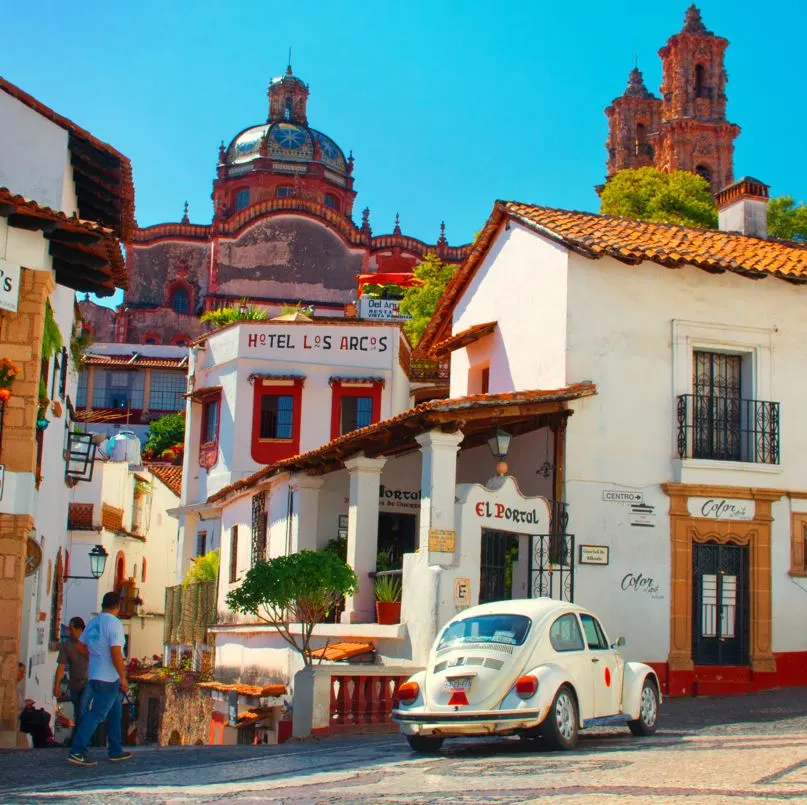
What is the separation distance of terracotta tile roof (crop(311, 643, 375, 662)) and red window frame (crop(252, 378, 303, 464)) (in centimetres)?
1468

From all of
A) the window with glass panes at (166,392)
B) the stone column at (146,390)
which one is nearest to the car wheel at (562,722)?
the stone column at (146,390)

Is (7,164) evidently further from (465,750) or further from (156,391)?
(156,391)

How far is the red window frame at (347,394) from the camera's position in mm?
34938

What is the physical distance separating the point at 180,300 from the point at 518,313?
53.0m

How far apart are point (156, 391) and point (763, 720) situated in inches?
1874

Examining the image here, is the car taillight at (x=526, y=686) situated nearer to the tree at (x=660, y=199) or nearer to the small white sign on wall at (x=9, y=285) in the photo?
the small white sign on wall at (x=9, y=285)

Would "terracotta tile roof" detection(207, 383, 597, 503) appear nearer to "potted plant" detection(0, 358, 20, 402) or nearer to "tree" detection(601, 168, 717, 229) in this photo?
Answer: "potted plant" detection(0, 358, 20, 402)

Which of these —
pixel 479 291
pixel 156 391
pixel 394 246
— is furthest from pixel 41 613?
pixel 394 246

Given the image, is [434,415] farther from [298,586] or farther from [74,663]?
[74,663]

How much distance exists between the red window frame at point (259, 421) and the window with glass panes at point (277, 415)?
58 millimetres

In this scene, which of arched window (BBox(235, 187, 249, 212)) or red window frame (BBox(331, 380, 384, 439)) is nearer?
red window frame (BBox(331, 380, 384, 439))

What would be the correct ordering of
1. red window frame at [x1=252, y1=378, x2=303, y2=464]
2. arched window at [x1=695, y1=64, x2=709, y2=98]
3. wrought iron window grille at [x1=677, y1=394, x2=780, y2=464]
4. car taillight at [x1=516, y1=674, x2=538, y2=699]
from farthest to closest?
arched window at [x1=695, y1=64, x2=709, y2=98] → red window frame at [x1=252, y1=378, x2=303, y2=464] → wrought iron window grille at [x1=677, y1=394, x2=780, y2=464] → car taillight at [x1=516, y1=674, x2=538, y2=699]

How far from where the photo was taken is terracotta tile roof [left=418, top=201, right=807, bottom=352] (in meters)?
21.3

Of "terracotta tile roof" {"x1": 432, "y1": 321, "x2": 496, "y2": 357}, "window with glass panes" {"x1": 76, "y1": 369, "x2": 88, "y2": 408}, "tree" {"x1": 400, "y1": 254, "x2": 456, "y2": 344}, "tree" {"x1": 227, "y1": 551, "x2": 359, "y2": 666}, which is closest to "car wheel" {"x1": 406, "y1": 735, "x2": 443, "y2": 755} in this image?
"tree" {"x1": 227, "y1": 551, "x2": 359, "y2": 666}
